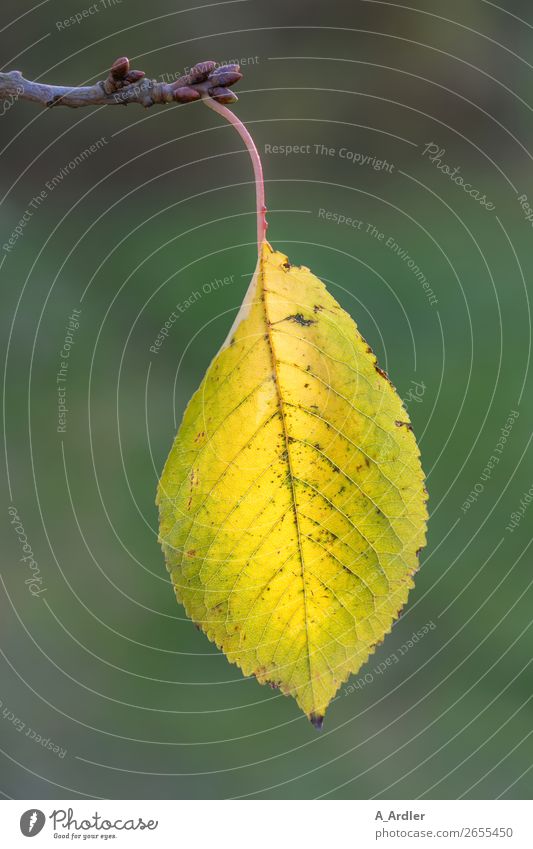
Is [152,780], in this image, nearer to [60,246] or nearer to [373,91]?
[60,246]

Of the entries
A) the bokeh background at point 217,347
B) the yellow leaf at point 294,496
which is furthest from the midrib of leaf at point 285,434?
the bokeh background at point 217,347

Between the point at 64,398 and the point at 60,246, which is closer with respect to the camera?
the point at 64,398

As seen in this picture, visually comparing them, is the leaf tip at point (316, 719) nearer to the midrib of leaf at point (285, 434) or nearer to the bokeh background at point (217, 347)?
the midrib of leaf at point (285, 434)

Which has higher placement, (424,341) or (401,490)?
(424,341)

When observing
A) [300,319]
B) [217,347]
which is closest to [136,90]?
[300,319]

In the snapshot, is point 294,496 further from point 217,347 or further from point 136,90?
point 217,347

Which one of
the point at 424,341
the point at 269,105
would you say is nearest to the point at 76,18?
the point at 269,105

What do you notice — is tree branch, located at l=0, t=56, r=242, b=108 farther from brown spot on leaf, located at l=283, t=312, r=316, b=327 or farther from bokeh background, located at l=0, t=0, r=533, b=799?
bokeh background, located at l=0, t=0, r=533, b=799

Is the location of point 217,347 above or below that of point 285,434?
above
